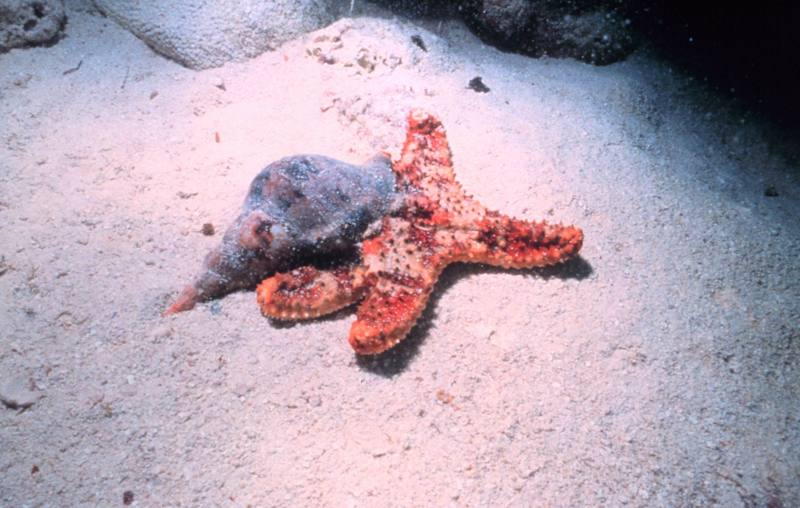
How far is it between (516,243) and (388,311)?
1023 mm

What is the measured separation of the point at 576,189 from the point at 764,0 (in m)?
4.87

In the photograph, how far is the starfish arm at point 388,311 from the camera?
2436 millimetres

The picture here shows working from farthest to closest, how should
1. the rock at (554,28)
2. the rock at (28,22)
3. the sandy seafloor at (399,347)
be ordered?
the rock at (554,28) < the rock at (28,22) < the sandy seafloor at (399,347)

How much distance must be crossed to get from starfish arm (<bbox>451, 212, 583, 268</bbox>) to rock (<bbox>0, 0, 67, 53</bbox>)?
5.06 metres

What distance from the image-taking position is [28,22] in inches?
179

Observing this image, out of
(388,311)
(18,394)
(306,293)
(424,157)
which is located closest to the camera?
(18,394)

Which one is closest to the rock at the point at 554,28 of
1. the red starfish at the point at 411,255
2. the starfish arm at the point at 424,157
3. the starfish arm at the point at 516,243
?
the starfish arm at the point at 424,157

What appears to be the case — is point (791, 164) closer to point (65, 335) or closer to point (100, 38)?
point (65, 335)

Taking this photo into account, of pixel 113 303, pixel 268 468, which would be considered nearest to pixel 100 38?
pixel 113 303

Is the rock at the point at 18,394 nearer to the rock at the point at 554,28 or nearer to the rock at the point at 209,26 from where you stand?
the rock at the point at 209,26

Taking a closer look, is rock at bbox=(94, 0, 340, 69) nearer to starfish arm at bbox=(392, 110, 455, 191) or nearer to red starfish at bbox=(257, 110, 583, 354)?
starfish arm at bbox=(392, 110, 455, 191)

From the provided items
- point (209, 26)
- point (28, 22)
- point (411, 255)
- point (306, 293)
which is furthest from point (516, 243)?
point (28, 22)

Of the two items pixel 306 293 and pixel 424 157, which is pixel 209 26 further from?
pixel 306 293

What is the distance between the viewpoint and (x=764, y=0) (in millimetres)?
5816
